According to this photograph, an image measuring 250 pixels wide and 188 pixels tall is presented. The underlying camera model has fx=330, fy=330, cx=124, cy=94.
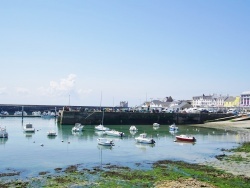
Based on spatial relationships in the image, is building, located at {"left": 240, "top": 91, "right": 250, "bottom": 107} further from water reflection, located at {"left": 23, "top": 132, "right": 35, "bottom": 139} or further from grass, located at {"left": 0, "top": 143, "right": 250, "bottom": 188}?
grass, located at {"left": 0, "top": 143, "right": 250, "bottom": 188}

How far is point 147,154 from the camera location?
3553 cm

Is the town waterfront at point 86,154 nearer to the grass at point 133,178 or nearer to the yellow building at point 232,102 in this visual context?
the grass at point 133,178

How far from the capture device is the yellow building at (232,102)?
14081 cm

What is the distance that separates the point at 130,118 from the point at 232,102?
81507mm

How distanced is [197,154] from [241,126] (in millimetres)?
40032

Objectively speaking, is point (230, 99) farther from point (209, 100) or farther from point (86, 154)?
point (86, 154)

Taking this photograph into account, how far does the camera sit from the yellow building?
140812 mm

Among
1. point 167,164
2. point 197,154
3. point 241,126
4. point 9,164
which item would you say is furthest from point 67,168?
point 241,126

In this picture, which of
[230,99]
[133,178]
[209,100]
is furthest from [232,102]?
[133,178]

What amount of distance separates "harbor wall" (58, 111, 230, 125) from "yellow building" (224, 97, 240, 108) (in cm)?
5863

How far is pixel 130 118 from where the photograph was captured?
249ft

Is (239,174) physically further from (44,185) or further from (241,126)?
(241,126)

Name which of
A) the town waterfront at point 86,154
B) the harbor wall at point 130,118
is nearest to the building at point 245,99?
the harbor wall at point 130,118

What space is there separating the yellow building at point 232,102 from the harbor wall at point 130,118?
58627mm
